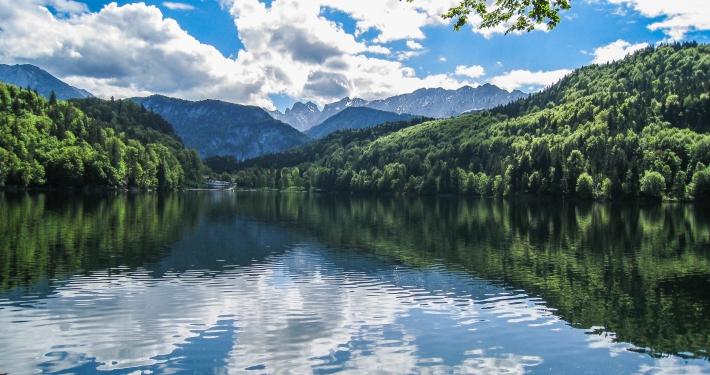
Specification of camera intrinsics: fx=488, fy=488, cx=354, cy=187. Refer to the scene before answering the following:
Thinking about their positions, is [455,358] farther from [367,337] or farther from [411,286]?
[411,286]

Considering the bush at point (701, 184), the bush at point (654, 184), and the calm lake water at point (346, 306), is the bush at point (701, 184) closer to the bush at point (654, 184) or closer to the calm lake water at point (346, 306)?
the bush at point (654, 184)

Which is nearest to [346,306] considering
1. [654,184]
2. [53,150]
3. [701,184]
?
[701,184]

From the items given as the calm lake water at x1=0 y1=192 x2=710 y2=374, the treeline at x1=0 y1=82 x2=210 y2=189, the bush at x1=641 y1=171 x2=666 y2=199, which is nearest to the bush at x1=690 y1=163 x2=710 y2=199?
the bush at x1=641 y1=171 x2=666 y2=199

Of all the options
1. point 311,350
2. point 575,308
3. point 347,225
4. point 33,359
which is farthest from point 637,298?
point 347,225

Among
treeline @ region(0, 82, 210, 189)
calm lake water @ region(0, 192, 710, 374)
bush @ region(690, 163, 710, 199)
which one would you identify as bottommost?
calm lake water @ region(0, 192, 710, 374)

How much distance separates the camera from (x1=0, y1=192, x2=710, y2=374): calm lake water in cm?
1711

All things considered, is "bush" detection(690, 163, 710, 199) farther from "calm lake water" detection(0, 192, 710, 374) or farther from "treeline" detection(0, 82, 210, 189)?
"treeline" detection(0, 82, 210, 189)

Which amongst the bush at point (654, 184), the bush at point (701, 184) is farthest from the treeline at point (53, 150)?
the bush at point (701, 184)

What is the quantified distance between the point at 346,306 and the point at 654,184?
144m

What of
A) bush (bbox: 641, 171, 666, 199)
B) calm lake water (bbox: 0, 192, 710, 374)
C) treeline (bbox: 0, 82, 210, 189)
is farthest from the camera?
treeline (bbox: 0, 82, 210, 189)

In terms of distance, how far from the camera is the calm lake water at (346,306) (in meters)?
17.1

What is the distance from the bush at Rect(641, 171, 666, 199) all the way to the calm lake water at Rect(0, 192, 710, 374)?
345 ft

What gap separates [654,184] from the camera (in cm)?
13950

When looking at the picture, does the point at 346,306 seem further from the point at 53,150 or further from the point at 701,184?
the point at 53,150
